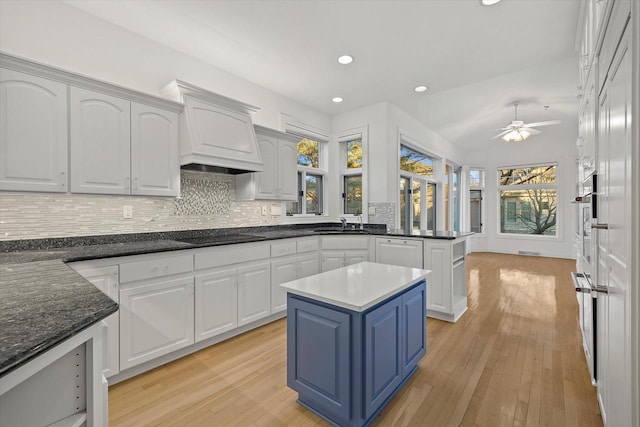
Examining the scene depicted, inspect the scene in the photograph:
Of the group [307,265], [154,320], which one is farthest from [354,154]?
[154,320]

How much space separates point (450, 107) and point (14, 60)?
549cm

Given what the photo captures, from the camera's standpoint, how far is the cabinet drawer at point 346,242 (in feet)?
12.7

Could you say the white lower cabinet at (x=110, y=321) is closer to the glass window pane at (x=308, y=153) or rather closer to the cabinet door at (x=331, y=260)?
the cabinet door at (x=331, y=260)

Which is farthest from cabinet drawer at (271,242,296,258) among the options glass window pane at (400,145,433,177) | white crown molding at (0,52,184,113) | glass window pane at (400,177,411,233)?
glass window pane at (400,145,433,177)

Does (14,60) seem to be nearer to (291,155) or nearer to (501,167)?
(291,155)

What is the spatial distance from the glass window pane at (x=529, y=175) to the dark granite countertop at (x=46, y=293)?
27.2 ft

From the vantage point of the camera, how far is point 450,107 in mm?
5156

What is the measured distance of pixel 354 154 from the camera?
502cm

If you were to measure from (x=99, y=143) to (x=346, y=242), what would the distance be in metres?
2.80

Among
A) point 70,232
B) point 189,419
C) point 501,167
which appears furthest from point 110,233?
point 501,167

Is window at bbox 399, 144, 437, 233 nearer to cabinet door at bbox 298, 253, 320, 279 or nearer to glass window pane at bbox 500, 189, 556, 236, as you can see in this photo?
cabinet door at bbox 298, 253, 320, 279

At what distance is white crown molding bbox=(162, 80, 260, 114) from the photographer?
2.71 metres

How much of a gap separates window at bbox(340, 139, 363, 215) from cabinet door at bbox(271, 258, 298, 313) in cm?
188

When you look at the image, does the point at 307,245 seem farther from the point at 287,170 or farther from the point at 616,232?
the point at 616,232
